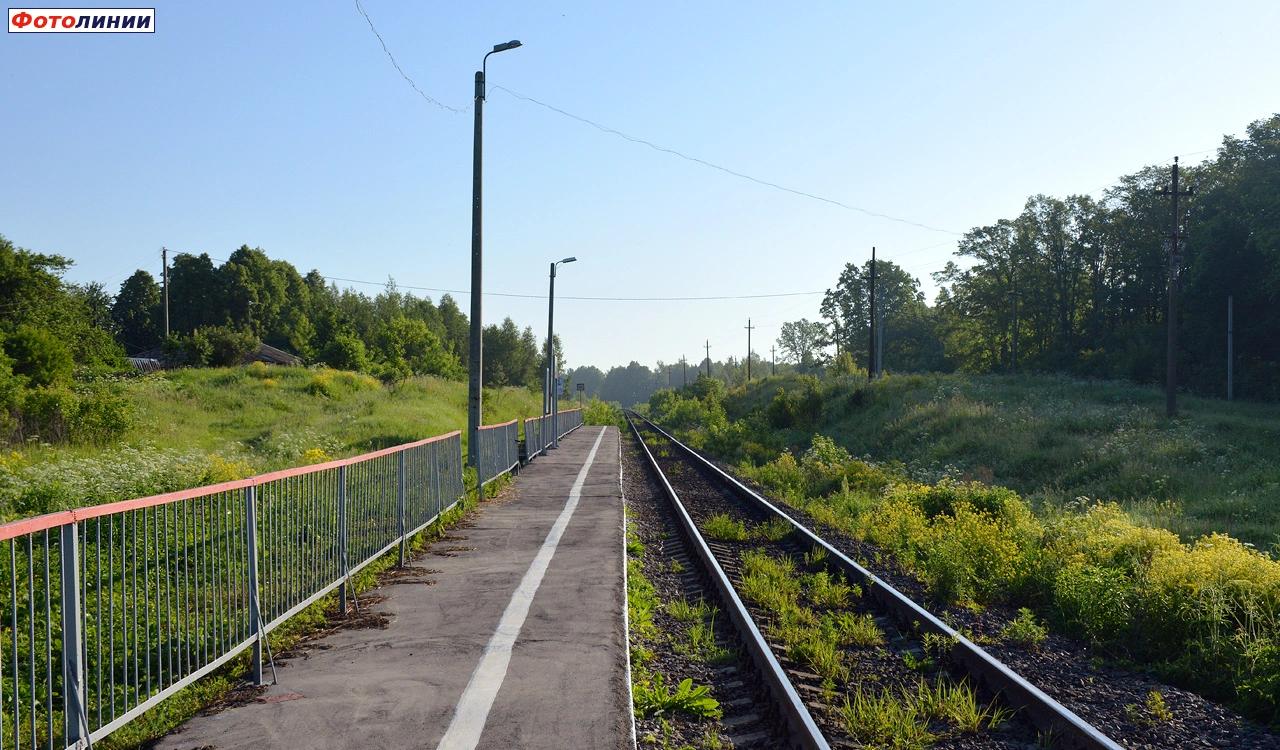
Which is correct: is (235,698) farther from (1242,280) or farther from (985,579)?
(1242,280)

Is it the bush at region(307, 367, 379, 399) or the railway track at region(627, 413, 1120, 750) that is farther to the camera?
the bush at region(307, 367, 379, 399)

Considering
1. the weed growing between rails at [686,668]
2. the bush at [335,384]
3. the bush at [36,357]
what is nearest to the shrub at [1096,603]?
the weed growing between rails at [686,668]

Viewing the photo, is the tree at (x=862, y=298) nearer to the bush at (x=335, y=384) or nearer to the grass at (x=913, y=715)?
the bush at (x=335, y=384)

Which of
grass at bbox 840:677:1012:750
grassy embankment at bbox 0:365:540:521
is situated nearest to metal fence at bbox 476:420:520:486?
grassy embankment at bbox 0:365:540:521

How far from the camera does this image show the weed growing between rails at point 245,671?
4984 millimetres

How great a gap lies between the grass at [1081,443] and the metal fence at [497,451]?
10025 mm

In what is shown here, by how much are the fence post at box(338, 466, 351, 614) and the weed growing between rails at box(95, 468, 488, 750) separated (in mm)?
100

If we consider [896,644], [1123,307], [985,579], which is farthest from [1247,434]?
[1123,307]

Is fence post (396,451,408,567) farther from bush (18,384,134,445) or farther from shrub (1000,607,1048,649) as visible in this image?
bush (18,384,134,445)

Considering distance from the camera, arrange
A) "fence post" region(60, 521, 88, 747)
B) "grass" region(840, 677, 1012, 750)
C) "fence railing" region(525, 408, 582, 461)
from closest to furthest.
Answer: "fence post" region(60, 521, 88, 747)
"grass" region(840, 677, 1012, 750)
"fence railing" region(525, 408, 582, 461)

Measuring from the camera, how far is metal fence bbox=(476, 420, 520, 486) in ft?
55.3

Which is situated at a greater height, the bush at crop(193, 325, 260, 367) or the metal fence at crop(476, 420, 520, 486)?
the bush at crop(193, 325, 260, 367)

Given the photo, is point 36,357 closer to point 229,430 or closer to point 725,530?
point 229,430

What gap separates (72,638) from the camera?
12.9ft
